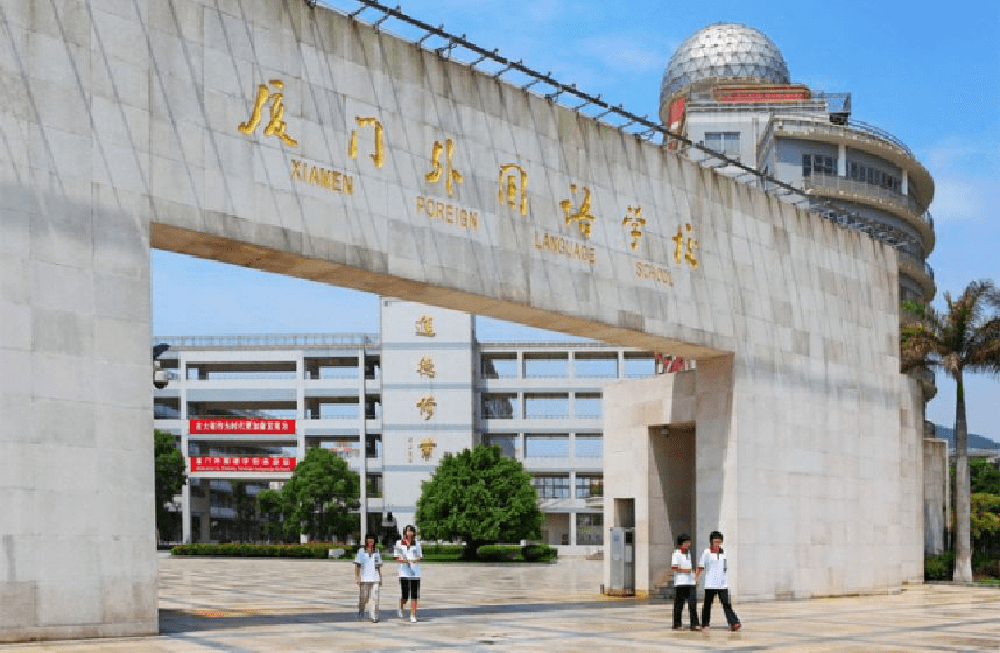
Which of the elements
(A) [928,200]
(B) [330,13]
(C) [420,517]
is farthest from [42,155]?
(A) [928,200]

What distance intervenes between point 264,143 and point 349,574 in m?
28.8

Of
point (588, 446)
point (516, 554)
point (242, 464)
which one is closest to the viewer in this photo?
point (516, 554)

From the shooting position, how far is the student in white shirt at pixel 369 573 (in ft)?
60.7

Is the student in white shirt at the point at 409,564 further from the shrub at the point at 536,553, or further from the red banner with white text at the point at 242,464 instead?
the red banner with white text at the point at 242,464

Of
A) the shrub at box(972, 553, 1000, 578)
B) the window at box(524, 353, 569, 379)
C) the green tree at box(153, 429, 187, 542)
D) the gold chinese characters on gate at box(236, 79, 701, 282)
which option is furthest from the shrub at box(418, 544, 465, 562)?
the gold chinese characters on gate at box(236, 79, 701, 282)

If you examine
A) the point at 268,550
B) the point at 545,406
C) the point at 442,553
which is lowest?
Answer: the point at 442,553

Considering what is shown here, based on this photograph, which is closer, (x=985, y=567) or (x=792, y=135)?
(x=985, y=567)

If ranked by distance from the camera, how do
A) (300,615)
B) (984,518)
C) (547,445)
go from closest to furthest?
(300,615) < (984,518) < (547,445)

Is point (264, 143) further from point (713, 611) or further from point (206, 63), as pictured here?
point (713, 611)

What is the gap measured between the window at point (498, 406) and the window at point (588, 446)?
4.97 meters

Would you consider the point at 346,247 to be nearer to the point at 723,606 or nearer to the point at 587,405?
the point at 723,606

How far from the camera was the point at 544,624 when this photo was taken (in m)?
17.9

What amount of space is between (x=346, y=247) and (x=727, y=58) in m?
53.6

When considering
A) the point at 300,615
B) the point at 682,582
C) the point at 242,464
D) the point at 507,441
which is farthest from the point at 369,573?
the point at 507,441
